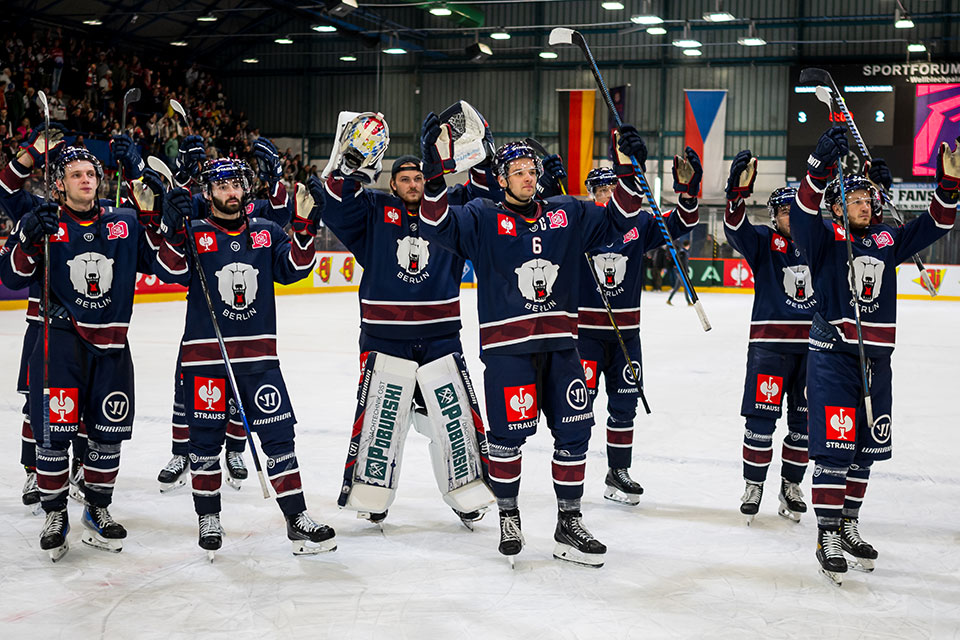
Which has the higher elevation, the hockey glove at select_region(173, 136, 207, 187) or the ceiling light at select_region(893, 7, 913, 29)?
the ceiling light at select_region(893, 7, 913, 29)

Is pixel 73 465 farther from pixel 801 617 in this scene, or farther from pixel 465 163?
pixel 801 617

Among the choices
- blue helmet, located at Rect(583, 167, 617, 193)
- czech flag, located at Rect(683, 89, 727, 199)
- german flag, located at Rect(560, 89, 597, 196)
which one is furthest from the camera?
german flag, located at Rect(560, 89, 597, 196)

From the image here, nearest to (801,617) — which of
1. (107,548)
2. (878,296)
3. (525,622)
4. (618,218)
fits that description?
(525,622)

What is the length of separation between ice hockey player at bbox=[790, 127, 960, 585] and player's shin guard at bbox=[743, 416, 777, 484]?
2.38ft

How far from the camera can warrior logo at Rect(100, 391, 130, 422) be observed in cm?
406

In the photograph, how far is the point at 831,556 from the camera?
384 centimetres

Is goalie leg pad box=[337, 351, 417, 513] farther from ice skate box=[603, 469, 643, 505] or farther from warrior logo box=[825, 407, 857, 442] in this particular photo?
warrior logo box=[825, 407, 857, 442]

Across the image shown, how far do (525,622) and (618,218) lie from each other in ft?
5.57

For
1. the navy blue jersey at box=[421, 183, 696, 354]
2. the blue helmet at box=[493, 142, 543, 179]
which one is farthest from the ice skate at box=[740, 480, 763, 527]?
the blue helmet at box=[493, 142, 543, 179]

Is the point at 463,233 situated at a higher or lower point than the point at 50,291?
higher

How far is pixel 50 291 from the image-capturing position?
4059 mm

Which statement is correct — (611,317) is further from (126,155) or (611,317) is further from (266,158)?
(126,155)

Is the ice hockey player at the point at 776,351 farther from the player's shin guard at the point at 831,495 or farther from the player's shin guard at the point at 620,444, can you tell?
the player's shin guard at the point at 831,495

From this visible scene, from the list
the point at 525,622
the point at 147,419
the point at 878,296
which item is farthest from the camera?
the point at 147,419
